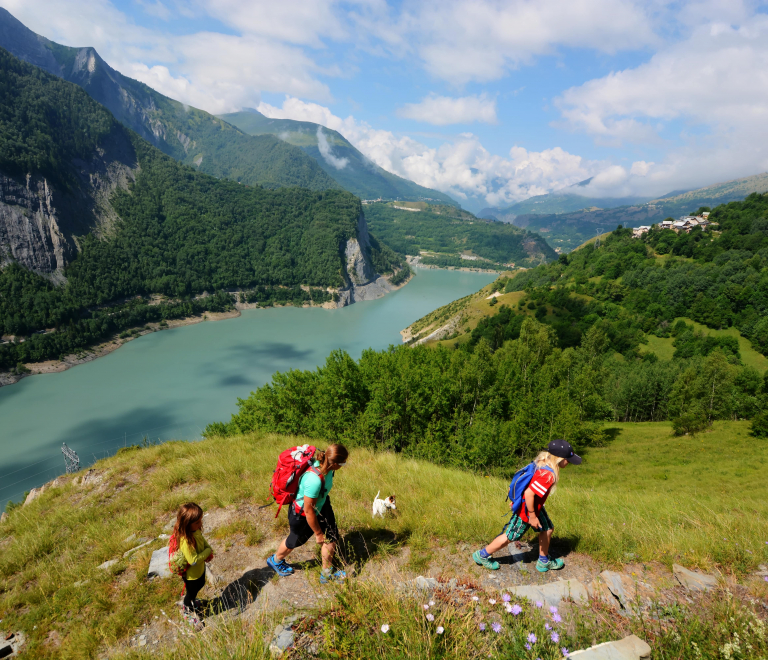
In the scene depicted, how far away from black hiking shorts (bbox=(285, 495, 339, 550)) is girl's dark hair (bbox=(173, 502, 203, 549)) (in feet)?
3.29

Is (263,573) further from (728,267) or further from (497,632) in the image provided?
(728,267)

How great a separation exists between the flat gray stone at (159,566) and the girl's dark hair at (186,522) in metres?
1.46

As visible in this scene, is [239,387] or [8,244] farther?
[8,244]

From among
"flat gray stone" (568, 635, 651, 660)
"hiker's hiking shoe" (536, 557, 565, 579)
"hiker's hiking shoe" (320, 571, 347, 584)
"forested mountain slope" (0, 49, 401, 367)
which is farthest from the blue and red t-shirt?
"forested mountain slope" (0, 49, 401, 367)

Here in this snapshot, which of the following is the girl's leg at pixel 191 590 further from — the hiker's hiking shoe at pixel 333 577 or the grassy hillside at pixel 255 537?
the hiker's hiking shoe at pixel 333 577

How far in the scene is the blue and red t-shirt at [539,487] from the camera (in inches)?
162

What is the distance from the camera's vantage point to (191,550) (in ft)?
12.5

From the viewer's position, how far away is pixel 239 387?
60.0 meters

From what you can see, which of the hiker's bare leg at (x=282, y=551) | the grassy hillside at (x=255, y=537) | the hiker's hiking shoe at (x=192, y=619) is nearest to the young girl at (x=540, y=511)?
the grassy hillside at (x=255, y=537)

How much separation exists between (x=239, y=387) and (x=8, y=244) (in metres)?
66.1

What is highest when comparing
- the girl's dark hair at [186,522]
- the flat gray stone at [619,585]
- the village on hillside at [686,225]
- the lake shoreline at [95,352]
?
the village on hillside at [686,225]

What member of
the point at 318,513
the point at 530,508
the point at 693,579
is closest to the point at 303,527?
the point at 318,513

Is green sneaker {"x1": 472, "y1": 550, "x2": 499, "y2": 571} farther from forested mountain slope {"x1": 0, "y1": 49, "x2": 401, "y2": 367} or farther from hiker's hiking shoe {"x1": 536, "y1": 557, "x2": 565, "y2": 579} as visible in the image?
forested mountain slope {"x1": 0, "y1": 49, "x2": 401, "y2": 367}

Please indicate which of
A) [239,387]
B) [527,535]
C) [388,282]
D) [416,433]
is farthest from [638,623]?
[388,282]
